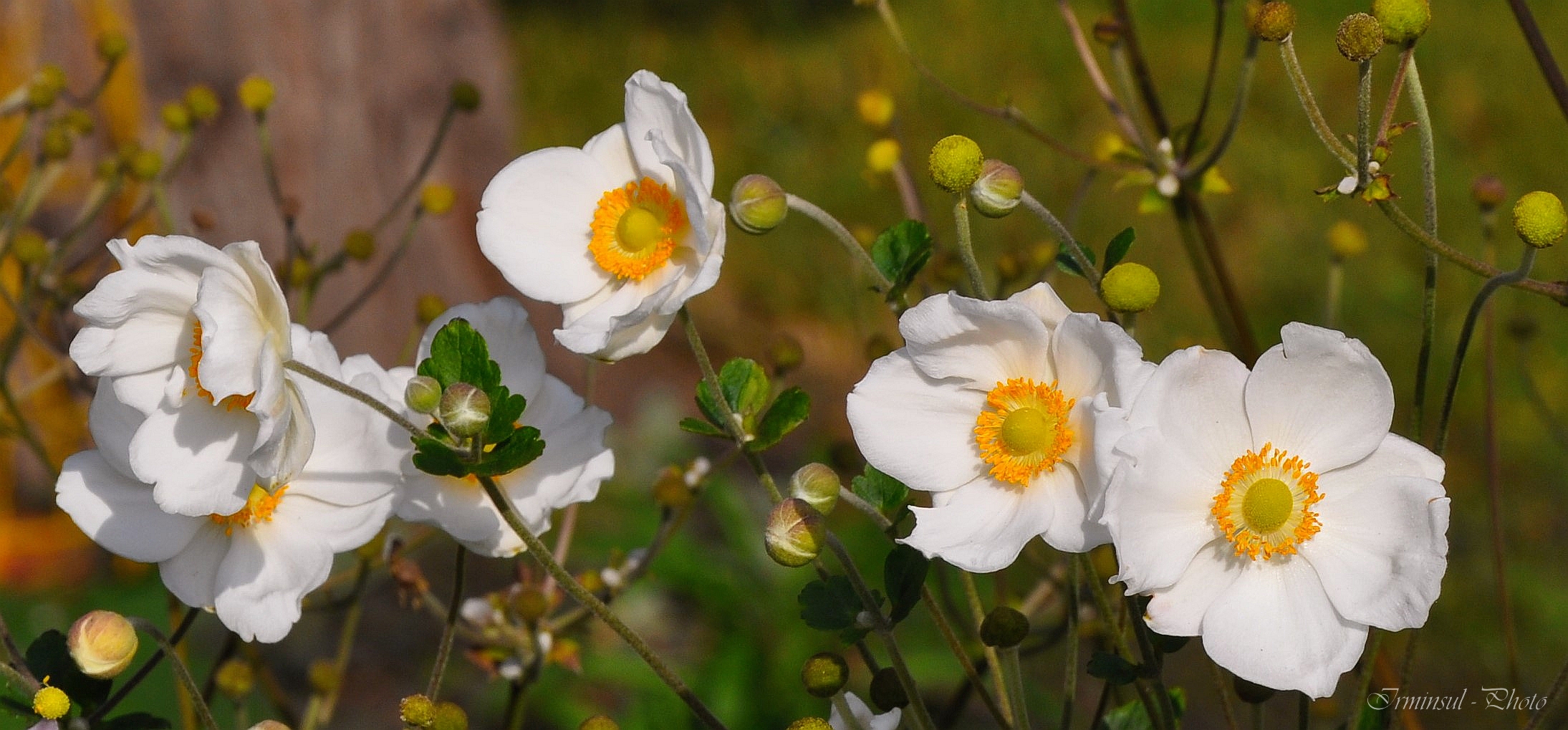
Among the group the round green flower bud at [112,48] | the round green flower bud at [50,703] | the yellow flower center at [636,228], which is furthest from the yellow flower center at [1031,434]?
the round green flower bud at [112,48]

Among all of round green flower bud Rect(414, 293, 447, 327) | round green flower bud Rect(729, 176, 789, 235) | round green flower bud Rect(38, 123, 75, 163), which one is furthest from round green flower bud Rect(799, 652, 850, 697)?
round green flower bud Rect(38, 123, 75, 163)

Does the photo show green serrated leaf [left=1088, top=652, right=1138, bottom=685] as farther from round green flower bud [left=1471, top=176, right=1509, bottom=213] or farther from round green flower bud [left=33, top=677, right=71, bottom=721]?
round green flower bud [left=1471, top=176, right=1509, bottom=213]

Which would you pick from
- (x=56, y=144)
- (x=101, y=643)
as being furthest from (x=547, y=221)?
(x=56, y=144)

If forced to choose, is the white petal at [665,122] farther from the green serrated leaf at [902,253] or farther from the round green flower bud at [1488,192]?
the round green flower bud at [1488,192]

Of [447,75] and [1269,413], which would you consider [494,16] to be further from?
[1269,413]

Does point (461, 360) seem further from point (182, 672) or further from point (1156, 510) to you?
point (1156, 510)

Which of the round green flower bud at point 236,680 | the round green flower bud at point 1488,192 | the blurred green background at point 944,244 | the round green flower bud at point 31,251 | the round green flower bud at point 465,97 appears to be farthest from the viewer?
the blurred green background at point 944,244
